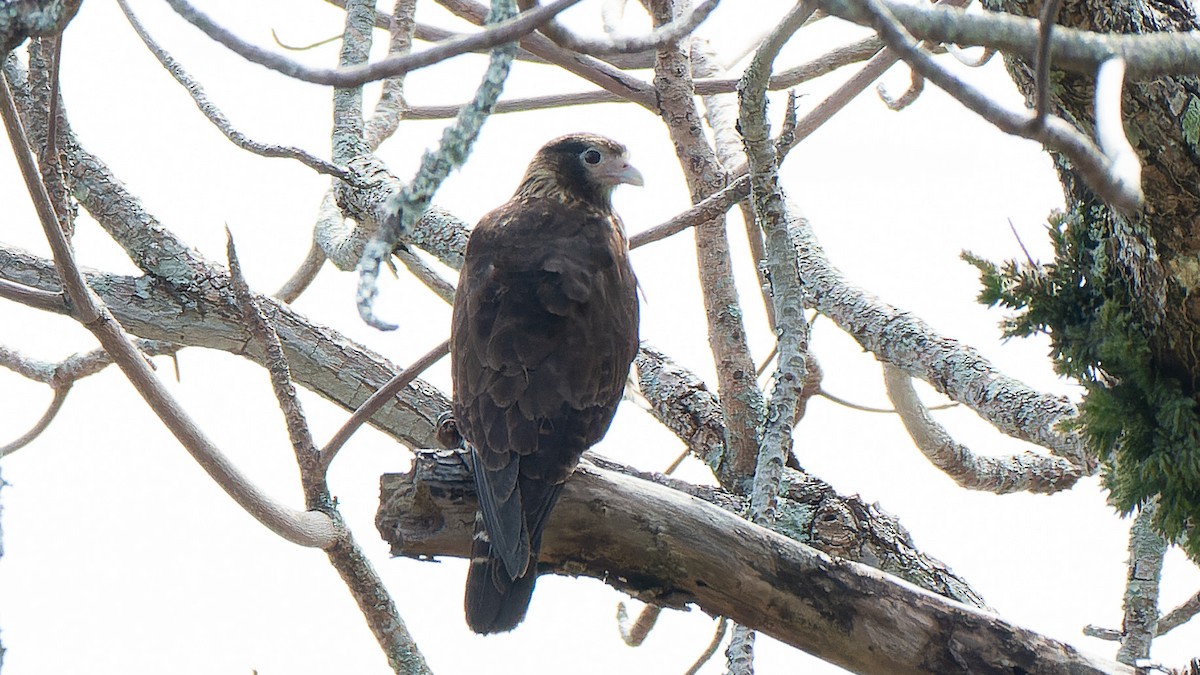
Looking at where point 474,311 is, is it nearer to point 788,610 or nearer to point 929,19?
point 788,610

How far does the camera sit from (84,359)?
3.75m

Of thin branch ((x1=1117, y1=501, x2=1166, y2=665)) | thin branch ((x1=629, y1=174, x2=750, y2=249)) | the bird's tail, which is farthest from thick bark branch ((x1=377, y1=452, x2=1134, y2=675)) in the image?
thin branch ((x1=629, y1=174, x2=750, y2=249))

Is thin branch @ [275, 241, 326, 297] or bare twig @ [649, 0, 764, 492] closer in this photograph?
bare twig @ [649, 0, 764, 492]

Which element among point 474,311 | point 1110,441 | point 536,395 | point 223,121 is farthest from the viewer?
point 223,121

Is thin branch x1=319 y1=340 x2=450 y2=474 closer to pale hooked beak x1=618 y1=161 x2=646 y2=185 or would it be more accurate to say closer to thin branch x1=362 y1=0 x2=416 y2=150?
pale hooked beak x1=618 y1=161 x2=646 y2=185

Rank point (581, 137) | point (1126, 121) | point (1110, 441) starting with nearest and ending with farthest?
1. point (1126, 121)
2. point (1110, 441)
3. point (581, 137)

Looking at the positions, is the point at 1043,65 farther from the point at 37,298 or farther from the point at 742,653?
the point at 37,298

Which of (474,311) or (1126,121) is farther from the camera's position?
(474,311)

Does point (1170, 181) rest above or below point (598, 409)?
above

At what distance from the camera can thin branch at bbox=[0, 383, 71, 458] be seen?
3.77 meters

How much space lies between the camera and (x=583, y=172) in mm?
3604

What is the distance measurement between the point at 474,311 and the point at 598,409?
0.44 meters

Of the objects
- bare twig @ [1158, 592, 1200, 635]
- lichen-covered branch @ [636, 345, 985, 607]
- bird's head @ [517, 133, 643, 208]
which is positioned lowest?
lichen-covered branch @ [636, 345, 985, 607]

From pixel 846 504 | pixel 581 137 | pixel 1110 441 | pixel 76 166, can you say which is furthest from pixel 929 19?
pixel 76 166
